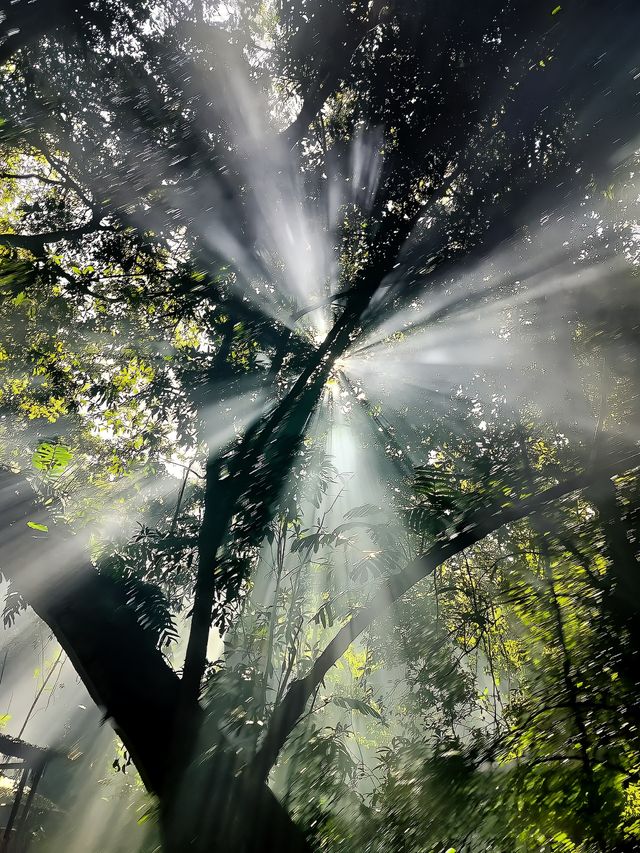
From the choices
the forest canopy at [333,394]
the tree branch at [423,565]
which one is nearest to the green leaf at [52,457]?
the forest canopy at [333,394]

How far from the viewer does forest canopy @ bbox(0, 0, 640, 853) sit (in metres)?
1.49

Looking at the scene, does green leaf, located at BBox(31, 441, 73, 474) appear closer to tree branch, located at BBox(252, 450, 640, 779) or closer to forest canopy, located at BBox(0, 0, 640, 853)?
forest canopy, located at BBox(0, 0, 640, 853)

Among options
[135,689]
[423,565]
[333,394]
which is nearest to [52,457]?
[135,689]

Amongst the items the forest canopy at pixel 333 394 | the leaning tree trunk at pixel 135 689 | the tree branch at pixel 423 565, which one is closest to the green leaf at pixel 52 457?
the forest canopy at pixel 333 394

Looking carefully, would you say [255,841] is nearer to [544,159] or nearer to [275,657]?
[275,657]

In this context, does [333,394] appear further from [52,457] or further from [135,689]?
[135,689]

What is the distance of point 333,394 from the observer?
20.0 feet

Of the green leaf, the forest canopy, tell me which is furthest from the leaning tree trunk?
the green leaf

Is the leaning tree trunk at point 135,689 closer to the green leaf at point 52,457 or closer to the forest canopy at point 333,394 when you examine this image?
the forest canopy at point 333,394

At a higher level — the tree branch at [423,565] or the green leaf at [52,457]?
the green leaf at [52,457]

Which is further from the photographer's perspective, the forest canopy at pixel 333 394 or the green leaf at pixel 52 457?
the green leaf at pixel 52 457

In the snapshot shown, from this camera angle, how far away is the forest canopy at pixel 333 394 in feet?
4.87

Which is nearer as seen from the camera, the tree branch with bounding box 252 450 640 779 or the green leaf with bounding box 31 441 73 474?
the tree branch with bounding box 252 450 640 779

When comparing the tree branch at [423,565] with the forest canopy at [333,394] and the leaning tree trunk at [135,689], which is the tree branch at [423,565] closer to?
the forest canopy at [333,394]
